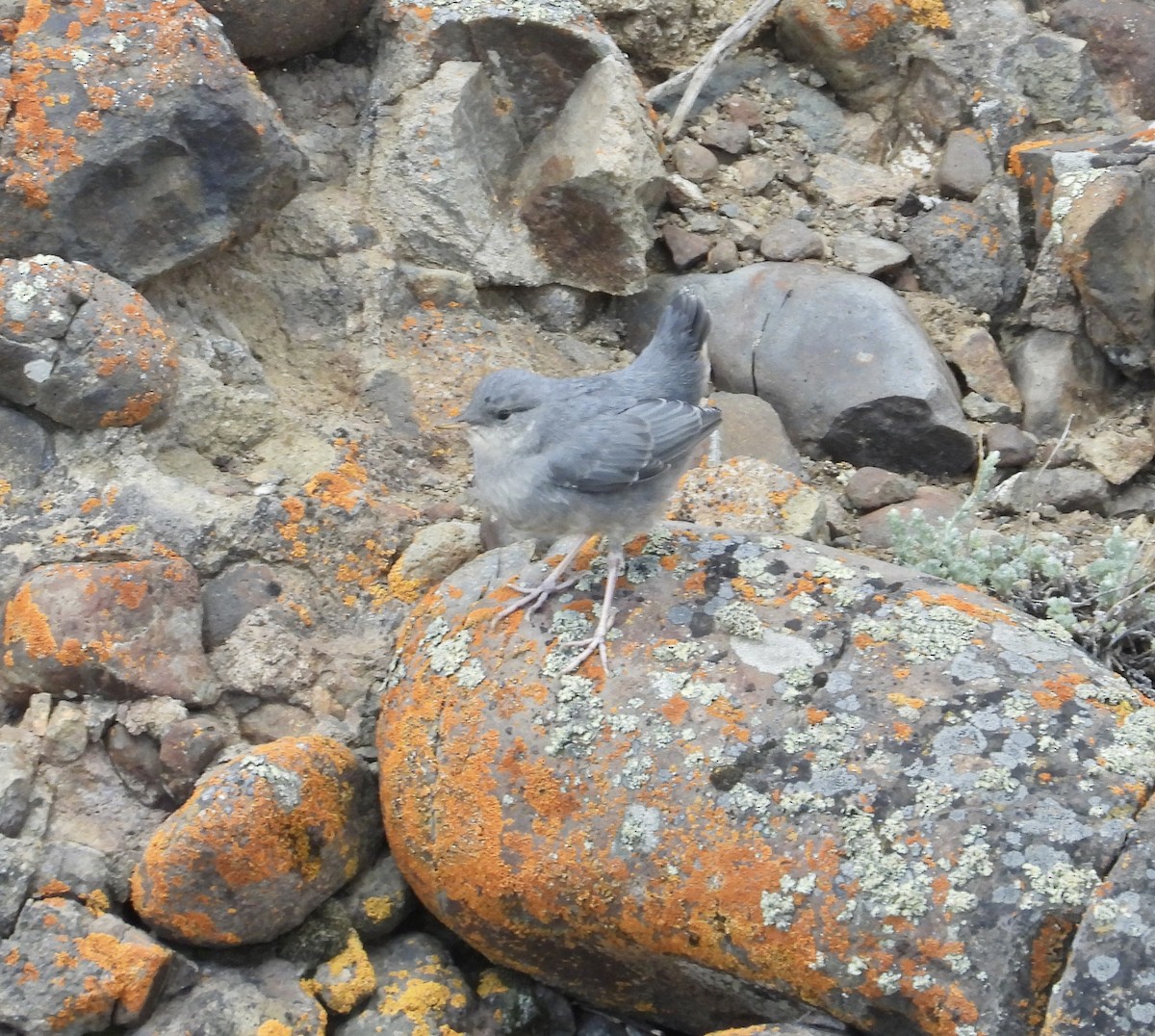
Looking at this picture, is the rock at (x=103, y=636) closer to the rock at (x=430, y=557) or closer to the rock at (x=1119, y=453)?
the rock at (x=430, y=557)

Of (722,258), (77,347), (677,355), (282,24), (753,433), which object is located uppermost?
(282,24)

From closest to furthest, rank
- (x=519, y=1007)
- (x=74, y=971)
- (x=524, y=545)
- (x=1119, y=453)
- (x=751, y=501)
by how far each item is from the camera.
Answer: (x=74, y=971) < (x=519, y=1007) < (x=524, y=545) < (x=751, y=501) < (x=1119, y=453)

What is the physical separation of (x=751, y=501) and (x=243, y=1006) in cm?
245

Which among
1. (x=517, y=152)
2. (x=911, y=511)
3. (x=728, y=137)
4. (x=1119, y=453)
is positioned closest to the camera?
(x=911, y=511)

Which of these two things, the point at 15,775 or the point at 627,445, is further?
the point at 627,445

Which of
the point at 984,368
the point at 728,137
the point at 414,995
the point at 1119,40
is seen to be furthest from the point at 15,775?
the point at 1119,40

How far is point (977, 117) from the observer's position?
6.16 meters

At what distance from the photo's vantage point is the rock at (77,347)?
4.22 metres

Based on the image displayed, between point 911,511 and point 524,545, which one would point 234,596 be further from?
point 911,511

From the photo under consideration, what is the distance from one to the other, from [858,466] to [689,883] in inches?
101

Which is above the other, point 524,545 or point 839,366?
point 524,545

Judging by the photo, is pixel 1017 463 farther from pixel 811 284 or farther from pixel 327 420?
pixel 327 420

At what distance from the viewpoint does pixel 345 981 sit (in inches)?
145

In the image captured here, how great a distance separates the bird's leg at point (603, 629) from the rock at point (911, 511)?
1382 millimetres
